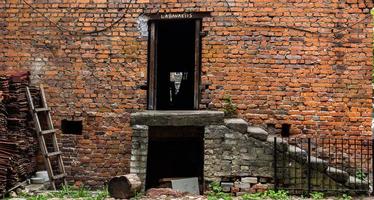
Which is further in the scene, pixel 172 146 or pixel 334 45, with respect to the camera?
pixel 172 146

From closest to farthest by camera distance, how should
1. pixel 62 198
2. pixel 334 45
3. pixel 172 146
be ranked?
1. pixel 62 198
2. pixel 334 45
3. pixel 172 146

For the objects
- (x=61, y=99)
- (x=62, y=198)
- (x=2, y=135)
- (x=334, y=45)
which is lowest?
(x=62, y=198)

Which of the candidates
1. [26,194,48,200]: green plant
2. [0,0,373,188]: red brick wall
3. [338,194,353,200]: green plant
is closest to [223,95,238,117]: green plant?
[0,0,373,188]: red brick wall

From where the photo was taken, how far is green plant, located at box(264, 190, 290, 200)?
8230mm

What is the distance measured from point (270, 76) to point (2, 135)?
5.20 m

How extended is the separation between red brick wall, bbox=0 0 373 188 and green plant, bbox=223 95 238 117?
103mm

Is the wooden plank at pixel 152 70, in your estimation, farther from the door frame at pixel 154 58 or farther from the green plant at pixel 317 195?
the green plant at pixel 317 195

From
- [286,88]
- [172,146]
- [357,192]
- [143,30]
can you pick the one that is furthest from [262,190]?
[143,30]

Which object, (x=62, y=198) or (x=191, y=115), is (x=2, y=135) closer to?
(x=62, y=198)

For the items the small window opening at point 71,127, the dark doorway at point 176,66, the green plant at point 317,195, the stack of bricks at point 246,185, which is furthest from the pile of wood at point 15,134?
the green plant at point 317,195

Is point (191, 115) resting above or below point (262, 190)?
above

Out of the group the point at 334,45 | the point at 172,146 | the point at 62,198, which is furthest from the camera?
the point at 172,146

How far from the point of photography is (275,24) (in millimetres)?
9797

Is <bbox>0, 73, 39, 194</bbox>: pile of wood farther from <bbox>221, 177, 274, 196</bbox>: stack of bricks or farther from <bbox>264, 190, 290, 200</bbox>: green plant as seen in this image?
<bbox>264, 190, 290, 200</bbox>: green plant
